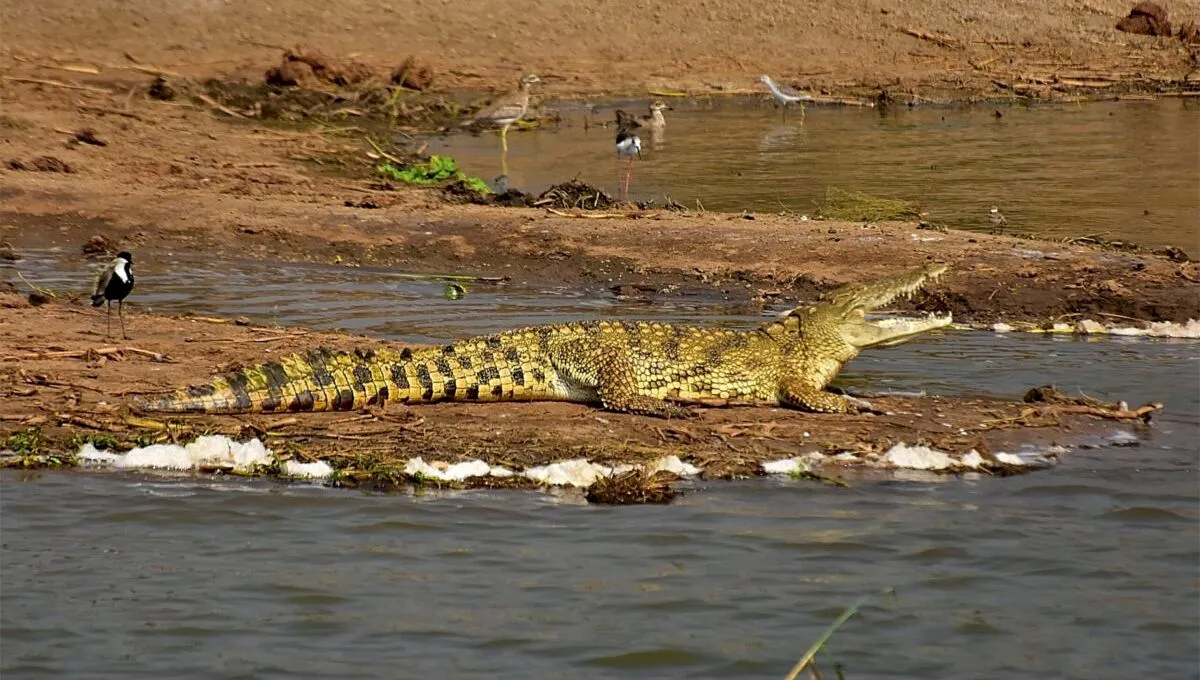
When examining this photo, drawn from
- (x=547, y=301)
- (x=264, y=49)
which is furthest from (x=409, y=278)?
(x=264, y=49)

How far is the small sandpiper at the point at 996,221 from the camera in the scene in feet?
39.7

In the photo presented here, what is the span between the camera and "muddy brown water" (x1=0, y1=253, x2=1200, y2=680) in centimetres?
496

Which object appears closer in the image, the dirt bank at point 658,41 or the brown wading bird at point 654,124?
the brown wading bird at point 654,124

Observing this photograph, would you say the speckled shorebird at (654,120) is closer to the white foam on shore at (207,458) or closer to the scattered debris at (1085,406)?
the scattered debris at (1085,406)

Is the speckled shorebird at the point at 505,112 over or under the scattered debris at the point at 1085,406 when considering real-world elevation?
over

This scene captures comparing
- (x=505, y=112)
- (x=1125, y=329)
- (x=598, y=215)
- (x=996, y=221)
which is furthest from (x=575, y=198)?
(x=1125, y=329)

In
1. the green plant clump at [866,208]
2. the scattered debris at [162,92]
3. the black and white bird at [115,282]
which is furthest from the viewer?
the scattered debris at [162,92]

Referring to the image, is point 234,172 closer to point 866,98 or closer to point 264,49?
point 264,49

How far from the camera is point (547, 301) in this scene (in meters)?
10.4

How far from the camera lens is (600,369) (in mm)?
7559

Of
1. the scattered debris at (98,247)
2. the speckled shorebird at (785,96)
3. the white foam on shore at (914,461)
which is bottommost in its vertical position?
the white foam on shore at (914,461)

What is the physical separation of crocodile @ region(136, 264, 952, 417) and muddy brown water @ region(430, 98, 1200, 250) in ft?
14.9

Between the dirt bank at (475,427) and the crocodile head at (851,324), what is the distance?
18.2 inches

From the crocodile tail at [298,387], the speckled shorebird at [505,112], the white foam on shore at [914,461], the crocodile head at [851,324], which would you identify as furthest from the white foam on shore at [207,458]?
the speckled shorebird at [505,112]
